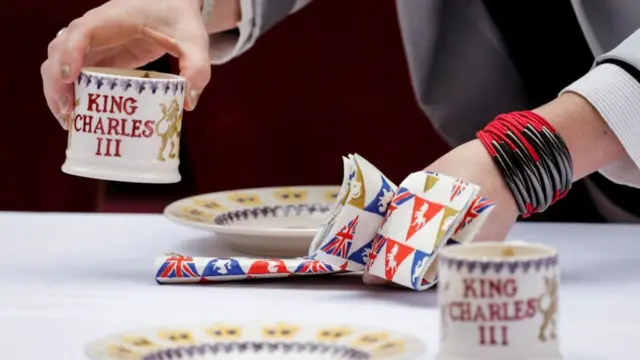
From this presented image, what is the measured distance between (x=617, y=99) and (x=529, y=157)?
0.11m

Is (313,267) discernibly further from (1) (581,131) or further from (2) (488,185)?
(1) (581,131)

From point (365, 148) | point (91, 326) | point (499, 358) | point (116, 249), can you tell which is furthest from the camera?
point (365, 148)

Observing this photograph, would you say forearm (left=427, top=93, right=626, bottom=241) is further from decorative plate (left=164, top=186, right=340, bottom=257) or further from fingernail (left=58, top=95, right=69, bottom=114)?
fingernail (left=58, top=95, right=69, bottom=114)

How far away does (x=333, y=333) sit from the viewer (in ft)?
2.65

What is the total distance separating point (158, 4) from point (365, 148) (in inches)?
38.6

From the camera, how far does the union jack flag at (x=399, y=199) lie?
980mm

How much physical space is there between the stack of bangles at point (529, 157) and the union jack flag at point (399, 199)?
0.33 ft

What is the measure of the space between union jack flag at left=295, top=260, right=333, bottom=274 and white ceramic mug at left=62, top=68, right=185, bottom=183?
15 cm

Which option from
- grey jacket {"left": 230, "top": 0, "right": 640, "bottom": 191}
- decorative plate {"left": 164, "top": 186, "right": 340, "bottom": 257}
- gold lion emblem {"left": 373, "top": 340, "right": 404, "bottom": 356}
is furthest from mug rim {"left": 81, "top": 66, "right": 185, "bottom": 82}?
grey jacket {"left": 230, "top": 0, "right": 640, "bottom": 191}

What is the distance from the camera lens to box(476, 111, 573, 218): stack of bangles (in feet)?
3.39

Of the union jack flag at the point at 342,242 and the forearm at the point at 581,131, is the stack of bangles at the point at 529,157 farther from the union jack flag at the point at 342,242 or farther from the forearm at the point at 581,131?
the union jack flag at the point at 342,242

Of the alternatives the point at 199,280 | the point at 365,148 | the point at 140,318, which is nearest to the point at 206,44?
the point at 199,280

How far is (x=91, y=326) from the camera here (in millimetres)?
874

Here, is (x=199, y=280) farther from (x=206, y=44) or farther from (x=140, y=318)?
(x=206, y=44)
